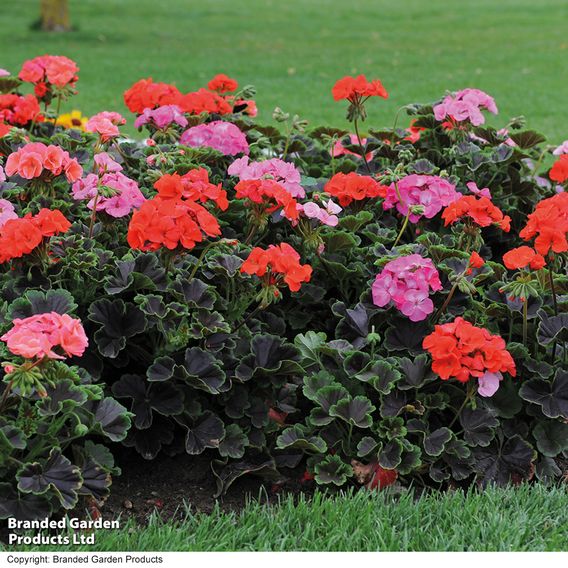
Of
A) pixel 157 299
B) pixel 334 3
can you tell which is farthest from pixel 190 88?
pixel 334 3

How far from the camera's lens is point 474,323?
3389 millimetres

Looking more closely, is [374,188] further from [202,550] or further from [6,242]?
[202,550]

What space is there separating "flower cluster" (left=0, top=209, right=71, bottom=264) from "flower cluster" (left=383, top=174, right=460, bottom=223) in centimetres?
142

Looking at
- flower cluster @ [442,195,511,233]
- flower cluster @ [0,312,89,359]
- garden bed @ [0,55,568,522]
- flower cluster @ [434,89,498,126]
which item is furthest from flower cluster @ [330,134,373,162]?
flower cluster @ [0,312,89,359]

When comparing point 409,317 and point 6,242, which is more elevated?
point 6,242

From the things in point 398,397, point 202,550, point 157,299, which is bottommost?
point 202,550

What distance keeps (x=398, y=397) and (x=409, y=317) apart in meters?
0.32

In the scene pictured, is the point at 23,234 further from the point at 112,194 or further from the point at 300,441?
the point at 300,441

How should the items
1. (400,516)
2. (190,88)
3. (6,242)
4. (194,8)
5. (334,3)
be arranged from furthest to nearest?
(334,3)
(194,8)
(190,88)
(6,242)
(400,516)

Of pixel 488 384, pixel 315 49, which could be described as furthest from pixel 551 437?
pixel 315 49

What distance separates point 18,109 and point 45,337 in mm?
2516

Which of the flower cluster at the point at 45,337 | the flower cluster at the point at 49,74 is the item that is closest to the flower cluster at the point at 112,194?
the flower cluster at the point at 45,337

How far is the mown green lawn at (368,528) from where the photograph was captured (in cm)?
266
